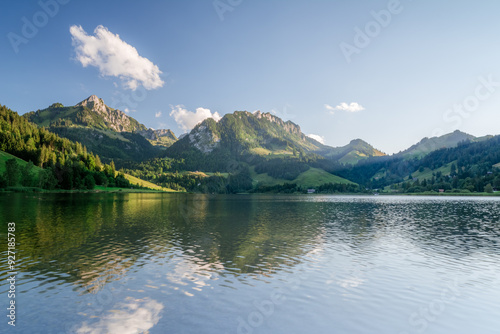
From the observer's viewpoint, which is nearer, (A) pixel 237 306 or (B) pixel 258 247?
(A) pixel 237 306

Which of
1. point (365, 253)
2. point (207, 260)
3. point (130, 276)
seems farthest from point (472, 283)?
point (130, 276)

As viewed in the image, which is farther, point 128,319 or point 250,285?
point 250,285

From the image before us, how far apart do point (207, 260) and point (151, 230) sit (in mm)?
25296

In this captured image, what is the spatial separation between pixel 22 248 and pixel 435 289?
45.7m

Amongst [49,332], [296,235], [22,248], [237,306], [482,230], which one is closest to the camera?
[49,332]

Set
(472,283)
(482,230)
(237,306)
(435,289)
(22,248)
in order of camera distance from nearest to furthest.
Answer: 1. (237,306)
2. (435,289)
3. (472,283)
4. (22,248)
5. (482,230)

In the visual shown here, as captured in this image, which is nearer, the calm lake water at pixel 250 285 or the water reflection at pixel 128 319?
the water reflection at pixel 128 319

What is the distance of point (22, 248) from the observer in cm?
3459

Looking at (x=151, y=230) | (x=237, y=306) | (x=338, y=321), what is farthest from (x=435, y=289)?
(x=151, y=230)

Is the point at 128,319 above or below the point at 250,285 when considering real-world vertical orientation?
above

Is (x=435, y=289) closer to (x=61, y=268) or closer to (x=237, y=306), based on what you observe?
(x=237, y=306)

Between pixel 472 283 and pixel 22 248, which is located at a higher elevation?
pixel 22 248

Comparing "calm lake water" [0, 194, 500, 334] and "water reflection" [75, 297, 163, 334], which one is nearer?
"water reflection" [75, 297, 163, 334]

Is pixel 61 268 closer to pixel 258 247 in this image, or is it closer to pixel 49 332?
pixel 49 332
